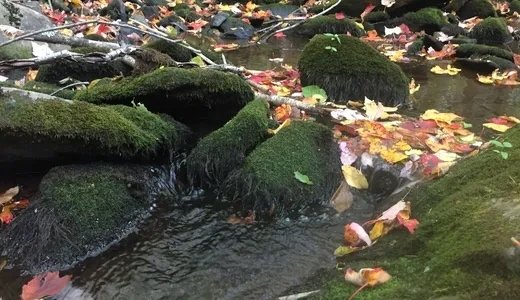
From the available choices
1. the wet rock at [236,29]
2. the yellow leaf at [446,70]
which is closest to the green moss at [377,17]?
the wet rock at [236,29]

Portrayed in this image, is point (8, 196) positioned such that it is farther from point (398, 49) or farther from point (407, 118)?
point (398, 49)

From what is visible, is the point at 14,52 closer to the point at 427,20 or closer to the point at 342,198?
the point at 342,198

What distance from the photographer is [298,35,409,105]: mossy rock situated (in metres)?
5.82

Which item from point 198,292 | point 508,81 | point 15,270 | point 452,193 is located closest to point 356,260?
point 452,193

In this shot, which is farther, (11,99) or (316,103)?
(316,103)

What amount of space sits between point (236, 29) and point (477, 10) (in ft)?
18.9

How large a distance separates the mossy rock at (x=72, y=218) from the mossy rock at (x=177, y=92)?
79 centimetres

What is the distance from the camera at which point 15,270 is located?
3.08 meters

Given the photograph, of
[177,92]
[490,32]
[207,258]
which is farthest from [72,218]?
[490,32]

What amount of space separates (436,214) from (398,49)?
708cm

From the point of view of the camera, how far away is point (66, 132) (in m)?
3.48

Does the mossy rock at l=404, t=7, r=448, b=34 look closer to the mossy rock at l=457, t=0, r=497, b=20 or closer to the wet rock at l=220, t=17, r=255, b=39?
the mossy rock at l=457, t=0, r=497, b=20

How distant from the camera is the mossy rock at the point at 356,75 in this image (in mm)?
5824

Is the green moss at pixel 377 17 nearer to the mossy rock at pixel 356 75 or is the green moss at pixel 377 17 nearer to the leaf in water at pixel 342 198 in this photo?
the mossy rock at pixel 356 75
